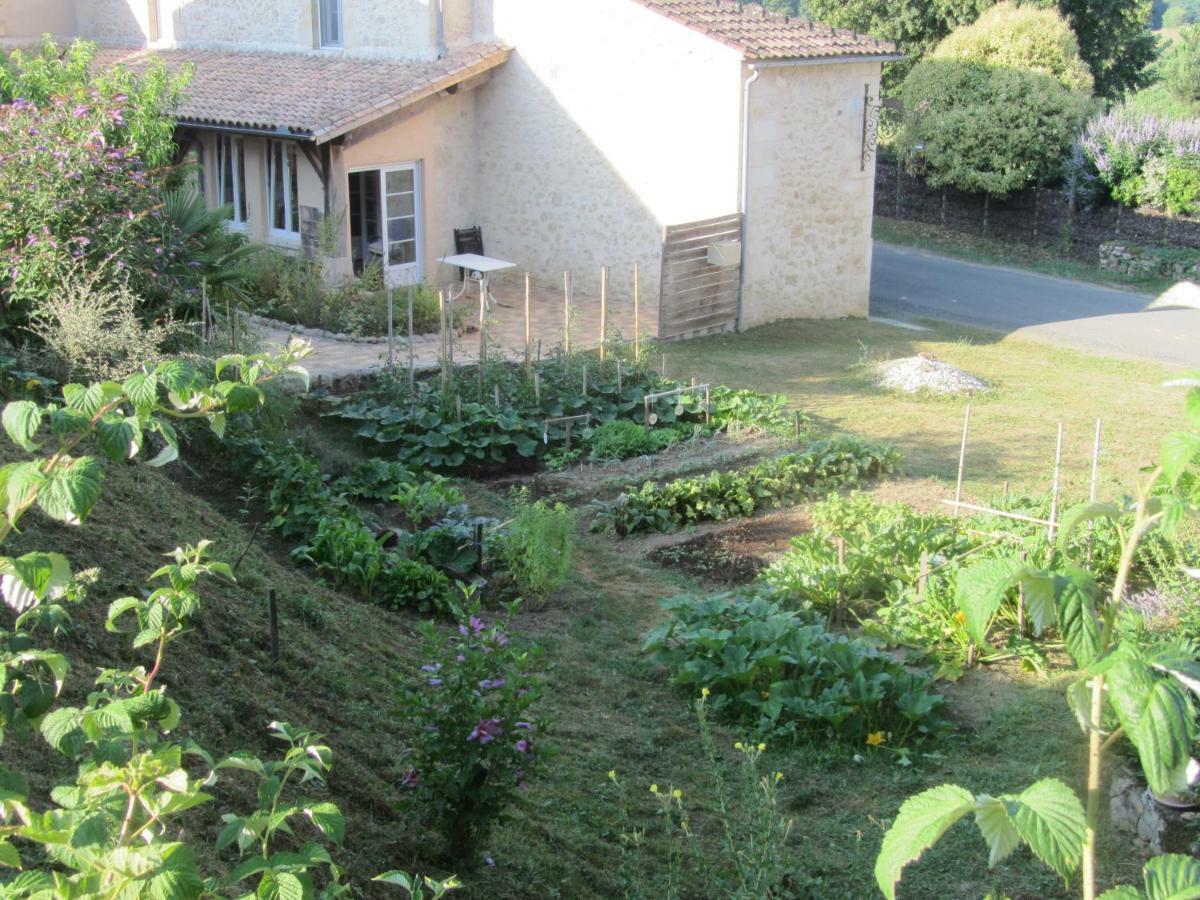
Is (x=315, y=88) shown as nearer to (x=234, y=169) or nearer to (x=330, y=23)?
Result: (x=234, y=169)

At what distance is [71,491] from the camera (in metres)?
2.46

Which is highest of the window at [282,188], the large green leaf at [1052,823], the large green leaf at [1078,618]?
the window at [282,188]

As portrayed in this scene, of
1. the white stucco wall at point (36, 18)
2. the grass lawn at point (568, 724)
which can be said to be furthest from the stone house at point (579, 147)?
the grass lawn at point (568, 724)

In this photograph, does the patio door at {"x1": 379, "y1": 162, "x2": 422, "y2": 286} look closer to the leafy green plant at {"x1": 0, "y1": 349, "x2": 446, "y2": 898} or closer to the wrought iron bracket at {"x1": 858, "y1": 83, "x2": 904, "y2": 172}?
the wrought iron bracket at {"x1": 858, "y1": 83, "x2": 904, "y2": 172}

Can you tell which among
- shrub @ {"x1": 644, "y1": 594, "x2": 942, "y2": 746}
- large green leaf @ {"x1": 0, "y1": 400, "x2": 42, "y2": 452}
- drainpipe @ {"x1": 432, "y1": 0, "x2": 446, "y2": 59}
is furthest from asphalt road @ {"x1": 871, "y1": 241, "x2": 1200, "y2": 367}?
large green leaf @ {"x1": 0, "y1": 400, "x2": 42, "y2": 452}

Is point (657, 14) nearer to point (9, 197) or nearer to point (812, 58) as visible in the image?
point (812, 58)

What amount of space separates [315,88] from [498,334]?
5169mm

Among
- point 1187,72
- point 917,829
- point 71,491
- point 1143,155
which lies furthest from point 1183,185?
point 71,491

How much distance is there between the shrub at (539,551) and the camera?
7992mm

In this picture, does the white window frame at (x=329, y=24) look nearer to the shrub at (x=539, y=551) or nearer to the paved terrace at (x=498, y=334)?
the paved terrace at (x=498, y=334)

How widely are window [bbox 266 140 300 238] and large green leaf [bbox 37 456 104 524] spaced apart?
632 inches

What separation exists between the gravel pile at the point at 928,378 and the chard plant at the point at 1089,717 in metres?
11.8

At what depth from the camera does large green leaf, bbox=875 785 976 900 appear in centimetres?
222

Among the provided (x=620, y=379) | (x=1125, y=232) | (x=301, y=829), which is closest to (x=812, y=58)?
(x=620, y=379)
